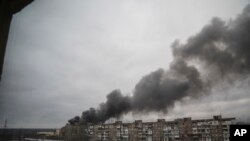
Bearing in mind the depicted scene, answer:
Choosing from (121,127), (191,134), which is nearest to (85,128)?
(121,127)

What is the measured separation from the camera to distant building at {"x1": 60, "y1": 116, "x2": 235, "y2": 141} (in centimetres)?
4225

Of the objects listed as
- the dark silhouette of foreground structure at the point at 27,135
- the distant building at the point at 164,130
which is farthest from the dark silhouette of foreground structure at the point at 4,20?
the distant building at the point at 164,130

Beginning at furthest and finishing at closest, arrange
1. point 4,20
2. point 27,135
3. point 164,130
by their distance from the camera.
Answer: point 27,135, point 164,130, point 4,20

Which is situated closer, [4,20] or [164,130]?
[4,20]

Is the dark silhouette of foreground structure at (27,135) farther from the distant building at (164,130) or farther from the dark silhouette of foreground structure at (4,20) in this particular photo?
the dark silhouette of foreground structure at (4,20)

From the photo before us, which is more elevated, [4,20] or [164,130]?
[4,20]

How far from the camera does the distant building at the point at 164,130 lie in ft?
139

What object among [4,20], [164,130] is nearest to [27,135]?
[164,130]

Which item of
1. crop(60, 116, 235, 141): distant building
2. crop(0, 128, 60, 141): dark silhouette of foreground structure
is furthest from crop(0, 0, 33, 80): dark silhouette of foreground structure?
crop(60, 116, 235, 141): distant building

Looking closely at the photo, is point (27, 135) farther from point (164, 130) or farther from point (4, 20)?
point (4, 20)

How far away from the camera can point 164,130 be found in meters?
47.7

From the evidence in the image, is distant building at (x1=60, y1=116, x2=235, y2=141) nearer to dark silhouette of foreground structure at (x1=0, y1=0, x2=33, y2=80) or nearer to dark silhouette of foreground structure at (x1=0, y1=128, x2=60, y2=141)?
dark silhouette of foreground structure at (x1=0, y1=128, x2=60, y2=141)

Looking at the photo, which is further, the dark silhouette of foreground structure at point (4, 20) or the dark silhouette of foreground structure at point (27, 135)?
the dark silhouette of foreground structure at point (27, 135)

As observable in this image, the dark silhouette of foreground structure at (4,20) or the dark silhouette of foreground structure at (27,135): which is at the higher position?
the dark silhouette of foreground structure at (4,20)
